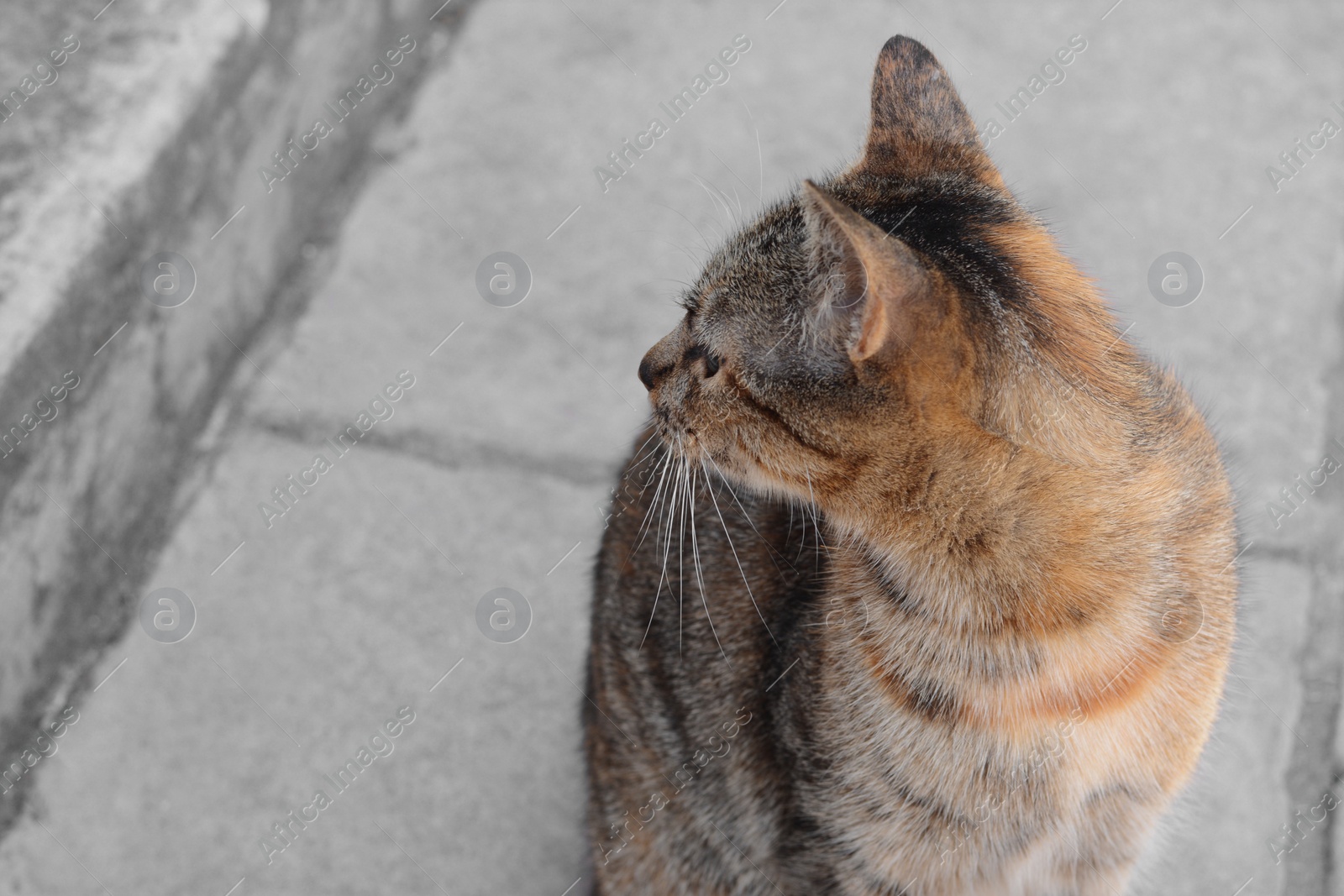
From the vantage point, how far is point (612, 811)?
2482 millimetres

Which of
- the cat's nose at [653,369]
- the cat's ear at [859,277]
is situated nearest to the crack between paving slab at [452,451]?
the cat's nose at [653,369]

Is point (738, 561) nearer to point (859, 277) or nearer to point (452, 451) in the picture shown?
point (859, 277)

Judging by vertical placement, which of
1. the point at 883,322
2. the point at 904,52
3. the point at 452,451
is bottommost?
the point at 452,451

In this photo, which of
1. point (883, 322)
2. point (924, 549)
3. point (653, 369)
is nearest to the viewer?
point (883, 322)

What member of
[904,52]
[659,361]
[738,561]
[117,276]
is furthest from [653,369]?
[117,276]

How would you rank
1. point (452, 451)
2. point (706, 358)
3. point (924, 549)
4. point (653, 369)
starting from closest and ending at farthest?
point (924, 549) < point (706, 358) < point (653, 369) < point (452, 451)

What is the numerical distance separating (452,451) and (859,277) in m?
1.92

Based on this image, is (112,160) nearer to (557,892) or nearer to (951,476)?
(557,892)

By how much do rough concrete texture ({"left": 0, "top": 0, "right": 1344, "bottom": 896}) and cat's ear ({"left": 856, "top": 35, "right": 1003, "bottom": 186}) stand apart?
1.09 m

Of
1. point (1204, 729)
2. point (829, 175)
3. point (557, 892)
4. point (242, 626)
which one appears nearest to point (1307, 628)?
point (1204, 729)

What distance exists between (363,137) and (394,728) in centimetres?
204

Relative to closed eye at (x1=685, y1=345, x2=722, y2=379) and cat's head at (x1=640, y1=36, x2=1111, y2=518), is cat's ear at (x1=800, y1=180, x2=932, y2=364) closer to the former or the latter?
cat's head at (x1=640, y1=36, x2=1111, y2=518)

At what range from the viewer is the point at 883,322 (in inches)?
60.6

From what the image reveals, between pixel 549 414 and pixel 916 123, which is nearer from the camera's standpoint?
pixel 916 123
